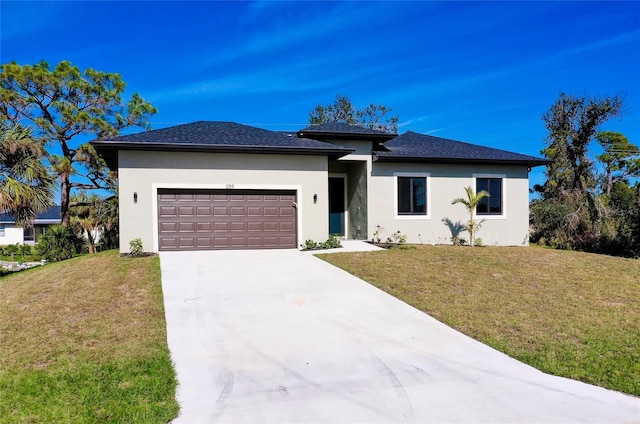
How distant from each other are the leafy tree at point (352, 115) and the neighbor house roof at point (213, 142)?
78.9 feet

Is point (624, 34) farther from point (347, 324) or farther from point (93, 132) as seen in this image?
point (93, 132)

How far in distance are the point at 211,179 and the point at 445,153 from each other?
940cm

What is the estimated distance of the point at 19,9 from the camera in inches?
418

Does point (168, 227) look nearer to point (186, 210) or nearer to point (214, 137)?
point (186, 210)

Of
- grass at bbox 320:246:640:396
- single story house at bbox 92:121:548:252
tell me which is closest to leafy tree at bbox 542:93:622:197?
single story house at bbox 92:121:548:252

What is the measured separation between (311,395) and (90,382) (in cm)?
238

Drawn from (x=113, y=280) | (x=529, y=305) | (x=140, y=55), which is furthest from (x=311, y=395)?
(x=140, y=55)

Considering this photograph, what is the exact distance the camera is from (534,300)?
8305 millimetres

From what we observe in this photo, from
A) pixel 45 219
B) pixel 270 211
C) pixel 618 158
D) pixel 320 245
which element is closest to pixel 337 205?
pixel 320 245

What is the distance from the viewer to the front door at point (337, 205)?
59.2 feet

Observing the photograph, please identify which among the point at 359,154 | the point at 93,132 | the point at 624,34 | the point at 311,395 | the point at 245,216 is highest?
the point at 624,34

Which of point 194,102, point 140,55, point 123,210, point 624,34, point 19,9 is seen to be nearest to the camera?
point 19,9

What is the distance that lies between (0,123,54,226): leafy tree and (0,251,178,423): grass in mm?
4535

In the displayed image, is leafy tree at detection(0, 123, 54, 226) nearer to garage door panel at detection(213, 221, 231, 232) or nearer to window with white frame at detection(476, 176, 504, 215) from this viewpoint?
garage door panel at detection(213, 221, 231, 232)
